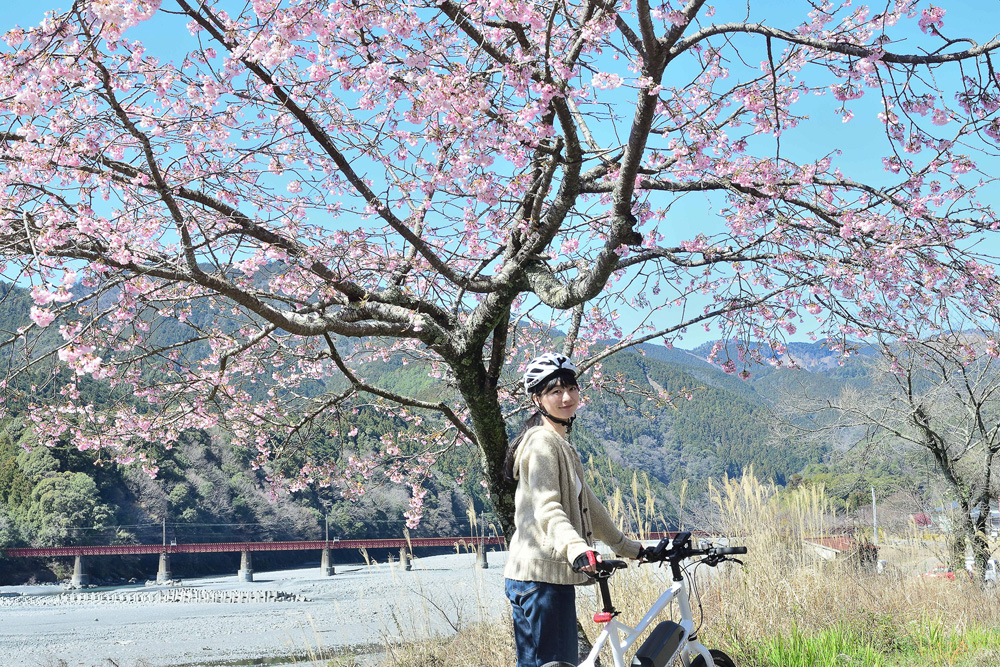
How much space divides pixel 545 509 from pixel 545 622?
324mm

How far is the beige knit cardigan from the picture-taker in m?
2.04

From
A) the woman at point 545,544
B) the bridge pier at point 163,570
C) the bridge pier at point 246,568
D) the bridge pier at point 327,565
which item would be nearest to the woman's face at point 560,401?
the woman at point 545,544

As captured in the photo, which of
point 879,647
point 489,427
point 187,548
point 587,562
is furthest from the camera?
point 187,548

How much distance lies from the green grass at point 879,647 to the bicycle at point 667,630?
1665 millimetres

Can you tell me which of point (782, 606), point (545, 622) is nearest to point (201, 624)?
point (782, 606)

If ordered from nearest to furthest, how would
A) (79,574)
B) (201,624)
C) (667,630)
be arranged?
(667,630), (201,624), (79,574)

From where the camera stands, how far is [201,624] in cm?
2136

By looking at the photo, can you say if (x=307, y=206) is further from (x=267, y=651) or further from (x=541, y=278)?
(x=267, y=651)

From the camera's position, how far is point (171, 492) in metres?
45.6

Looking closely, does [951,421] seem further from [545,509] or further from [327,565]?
[327,565]

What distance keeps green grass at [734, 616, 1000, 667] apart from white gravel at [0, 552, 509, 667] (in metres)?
1.74

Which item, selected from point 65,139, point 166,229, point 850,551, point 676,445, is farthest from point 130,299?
point 676,445

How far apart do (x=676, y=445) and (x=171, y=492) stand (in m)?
128

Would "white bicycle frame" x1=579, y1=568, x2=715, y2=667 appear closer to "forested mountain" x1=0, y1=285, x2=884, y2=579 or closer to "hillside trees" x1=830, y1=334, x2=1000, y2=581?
"hillside trees" x1=830, y1=334, x2=1000, y2=581
